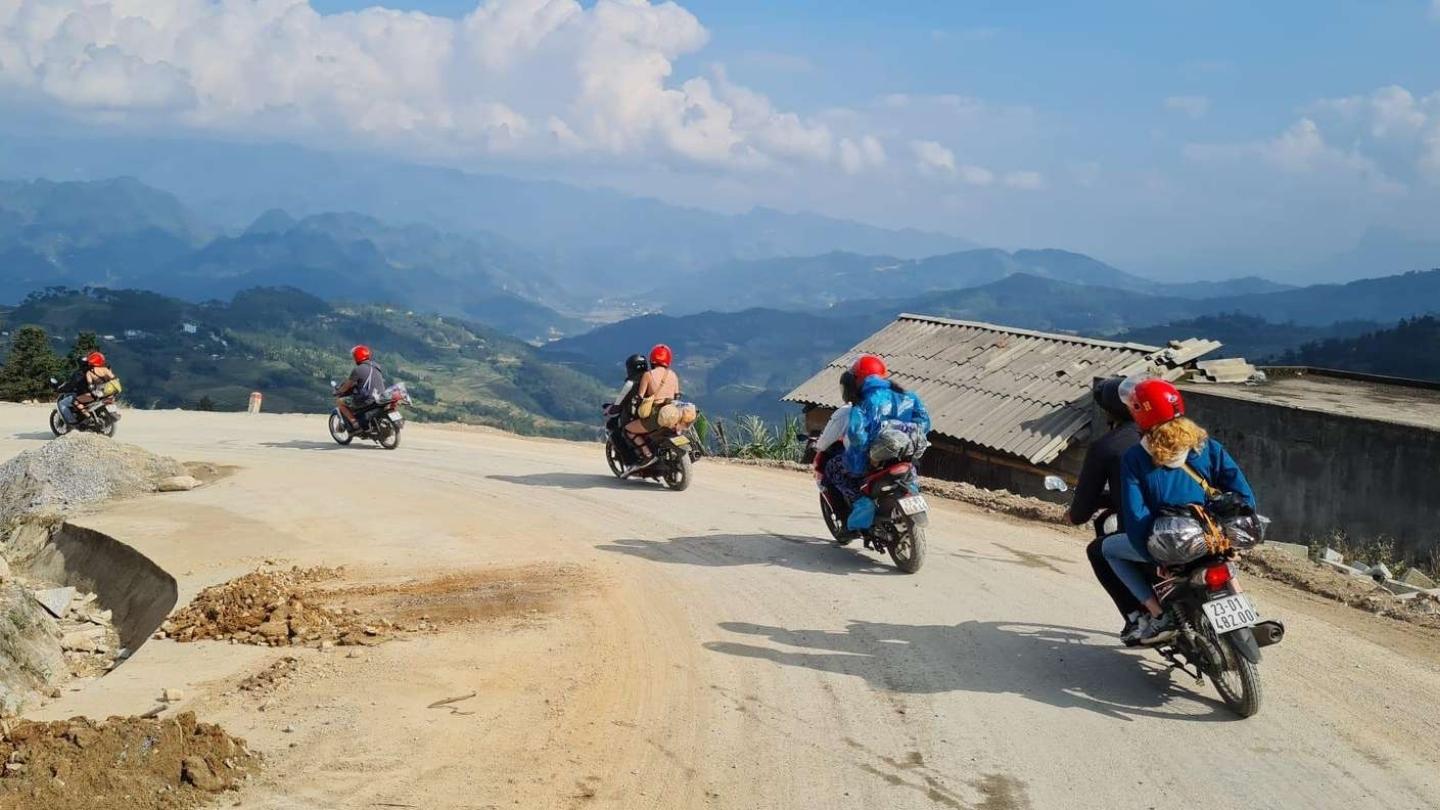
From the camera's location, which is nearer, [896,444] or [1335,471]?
[896,444]

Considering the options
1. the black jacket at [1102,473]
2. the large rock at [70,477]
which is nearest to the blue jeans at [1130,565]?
the black jacket at [1102,473]

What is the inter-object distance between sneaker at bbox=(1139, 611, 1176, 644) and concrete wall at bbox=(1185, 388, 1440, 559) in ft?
31.5

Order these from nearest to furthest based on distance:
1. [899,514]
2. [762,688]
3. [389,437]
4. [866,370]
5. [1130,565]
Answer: [762,688], [1130,565], [899,514], [866,370], [389,437]

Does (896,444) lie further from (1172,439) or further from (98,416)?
(98,416)

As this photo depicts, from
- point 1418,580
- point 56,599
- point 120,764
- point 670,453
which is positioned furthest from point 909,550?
point 56,599

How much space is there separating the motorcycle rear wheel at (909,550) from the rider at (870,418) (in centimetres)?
32

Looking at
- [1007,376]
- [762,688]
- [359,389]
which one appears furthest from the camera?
[1007,376]

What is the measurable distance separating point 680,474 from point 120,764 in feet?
29.1

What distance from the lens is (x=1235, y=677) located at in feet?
19.9

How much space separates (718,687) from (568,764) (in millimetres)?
1290

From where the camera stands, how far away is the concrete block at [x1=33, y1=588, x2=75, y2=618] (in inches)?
372

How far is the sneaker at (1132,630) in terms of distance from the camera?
6.38 m

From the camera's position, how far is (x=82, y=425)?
18.6 meters

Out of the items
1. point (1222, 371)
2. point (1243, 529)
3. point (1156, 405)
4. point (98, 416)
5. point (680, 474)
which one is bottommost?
point (98, 416)
